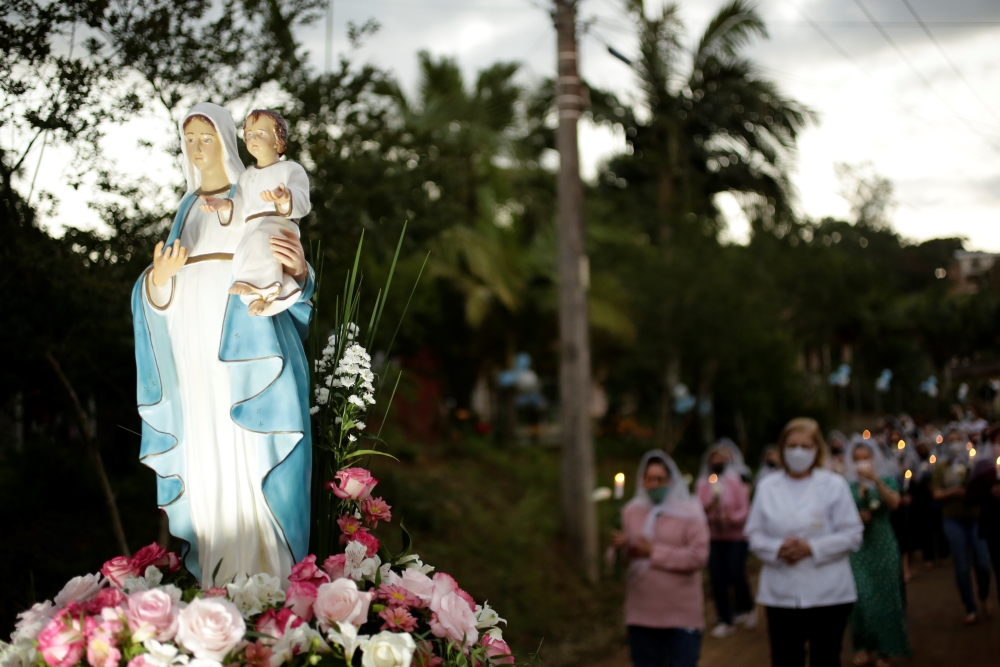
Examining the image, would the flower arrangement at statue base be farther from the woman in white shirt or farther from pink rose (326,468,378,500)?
the woman in white shirt

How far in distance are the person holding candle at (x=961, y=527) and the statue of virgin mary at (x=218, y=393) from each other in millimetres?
8285

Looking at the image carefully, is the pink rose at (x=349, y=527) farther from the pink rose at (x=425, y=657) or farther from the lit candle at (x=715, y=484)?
the lit candle at (x=715, y=484)

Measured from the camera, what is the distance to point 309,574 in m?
3.09

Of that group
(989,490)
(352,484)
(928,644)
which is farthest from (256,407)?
(928,644)

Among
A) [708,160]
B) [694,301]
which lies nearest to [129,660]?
A: [694,301]

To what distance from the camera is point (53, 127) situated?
19.9 feet

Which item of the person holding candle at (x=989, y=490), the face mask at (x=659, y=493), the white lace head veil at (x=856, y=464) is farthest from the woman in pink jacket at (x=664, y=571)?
the person holding candle at (x=989, y=490)

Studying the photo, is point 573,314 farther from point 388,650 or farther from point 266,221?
point 388,650

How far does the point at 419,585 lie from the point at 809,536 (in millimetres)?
4078

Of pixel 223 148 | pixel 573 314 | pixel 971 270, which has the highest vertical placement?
pixel 971 270

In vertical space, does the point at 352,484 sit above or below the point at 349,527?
above

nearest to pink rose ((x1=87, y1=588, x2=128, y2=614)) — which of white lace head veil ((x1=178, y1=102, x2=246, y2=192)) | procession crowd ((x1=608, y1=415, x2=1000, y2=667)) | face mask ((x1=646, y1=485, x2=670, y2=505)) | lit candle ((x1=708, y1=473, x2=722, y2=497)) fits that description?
white lace head veil ((x1=178, y1=102, x2=246, y2=192))

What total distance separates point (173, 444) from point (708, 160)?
23012 mm

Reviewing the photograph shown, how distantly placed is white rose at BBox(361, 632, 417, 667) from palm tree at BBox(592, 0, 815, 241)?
19537 millimetres
